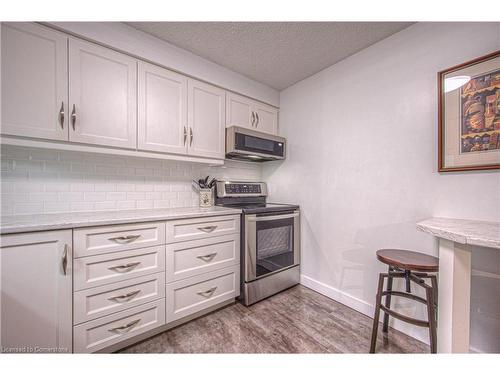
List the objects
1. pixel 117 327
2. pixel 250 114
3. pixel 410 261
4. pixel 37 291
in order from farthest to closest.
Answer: pixel 250 114
pixel 117 327
pixel 410 261
pixel 37 291

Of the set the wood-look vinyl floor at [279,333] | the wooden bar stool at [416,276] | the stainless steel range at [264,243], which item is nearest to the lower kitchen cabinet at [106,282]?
the wood-look vinyl floor at [279,333]

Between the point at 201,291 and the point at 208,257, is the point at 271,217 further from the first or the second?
the point at 201,291

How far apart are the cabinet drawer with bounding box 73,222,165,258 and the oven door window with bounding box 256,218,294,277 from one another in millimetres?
925

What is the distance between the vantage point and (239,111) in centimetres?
231

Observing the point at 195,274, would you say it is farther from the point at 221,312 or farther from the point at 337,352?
the point at 337,352

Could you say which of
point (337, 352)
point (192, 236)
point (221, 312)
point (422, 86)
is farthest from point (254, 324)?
point (422, 86)

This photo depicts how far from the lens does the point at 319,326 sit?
1.64m

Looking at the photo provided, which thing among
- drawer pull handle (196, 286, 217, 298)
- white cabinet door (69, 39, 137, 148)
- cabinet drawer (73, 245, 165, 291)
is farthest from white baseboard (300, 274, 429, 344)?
white cabinet door (69, 39, 137, 148)

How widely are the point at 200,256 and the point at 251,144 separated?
1.26m

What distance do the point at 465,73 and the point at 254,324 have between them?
2343mm

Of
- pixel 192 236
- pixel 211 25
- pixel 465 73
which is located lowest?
pixel 192 236

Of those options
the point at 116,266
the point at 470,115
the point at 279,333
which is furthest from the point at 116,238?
the point at 470,115

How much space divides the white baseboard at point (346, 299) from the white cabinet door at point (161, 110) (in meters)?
1.97

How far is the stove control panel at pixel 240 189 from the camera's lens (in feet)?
7.61
